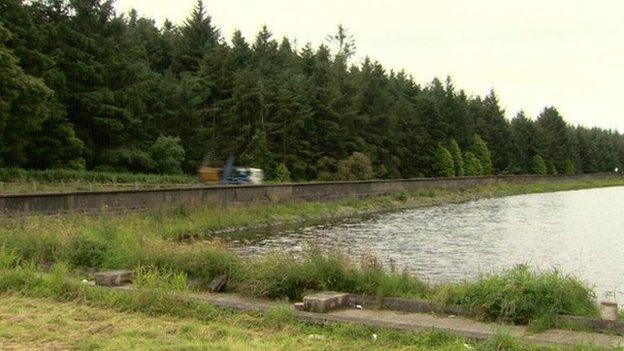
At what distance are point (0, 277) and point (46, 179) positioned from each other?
37798 mm

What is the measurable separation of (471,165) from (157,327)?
94.0 m

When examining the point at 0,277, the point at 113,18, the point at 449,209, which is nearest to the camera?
the point at 0,277

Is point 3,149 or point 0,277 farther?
point 3,149

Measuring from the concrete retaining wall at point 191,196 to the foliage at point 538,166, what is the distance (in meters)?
63.6

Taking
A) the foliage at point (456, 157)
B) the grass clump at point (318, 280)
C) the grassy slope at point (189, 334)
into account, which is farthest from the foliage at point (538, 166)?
the grassy slope at point (189, 334)

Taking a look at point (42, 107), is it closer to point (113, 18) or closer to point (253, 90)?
point (113, 18)

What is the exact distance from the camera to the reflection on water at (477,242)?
1944cm

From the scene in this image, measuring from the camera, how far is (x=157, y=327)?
27.0 feet

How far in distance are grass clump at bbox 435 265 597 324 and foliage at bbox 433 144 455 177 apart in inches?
3247

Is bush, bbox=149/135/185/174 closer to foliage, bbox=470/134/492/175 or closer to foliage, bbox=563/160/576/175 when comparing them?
foliage, bbox=470/134/492/175

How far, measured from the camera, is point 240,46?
89.1 metres

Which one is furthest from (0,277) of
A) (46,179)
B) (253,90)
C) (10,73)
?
(253,90)

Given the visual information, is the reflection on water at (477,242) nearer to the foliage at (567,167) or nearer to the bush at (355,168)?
the bush at (355,168)

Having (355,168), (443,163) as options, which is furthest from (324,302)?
(443,163)
